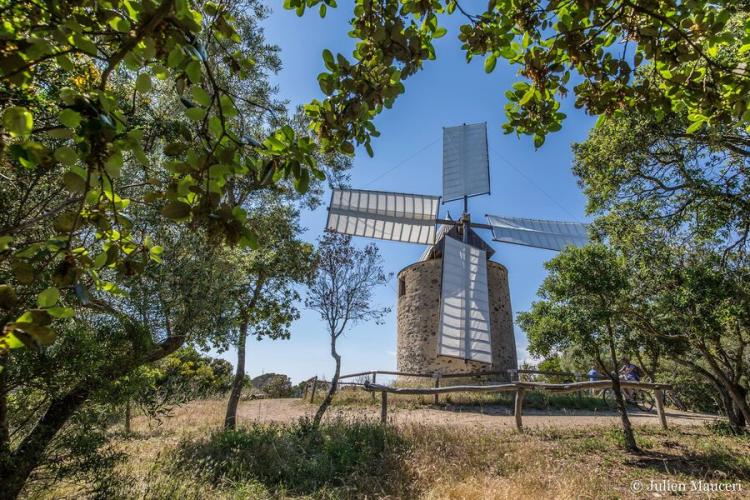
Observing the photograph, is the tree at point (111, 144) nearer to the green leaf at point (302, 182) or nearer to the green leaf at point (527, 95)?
the green leaf at point (302, 182)

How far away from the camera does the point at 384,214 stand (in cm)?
1769

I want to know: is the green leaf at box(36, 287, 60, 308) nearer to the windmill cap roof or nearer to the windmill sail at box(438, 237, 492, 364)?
the windmill sail at box(438, 237, 492, 364)

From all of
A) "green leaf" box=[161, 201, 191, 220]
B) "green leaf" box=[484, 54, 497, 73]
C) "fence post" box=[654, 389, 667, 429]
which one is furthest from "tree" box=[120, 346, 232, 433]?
"fence post" box=[654, 389, 667, 429]

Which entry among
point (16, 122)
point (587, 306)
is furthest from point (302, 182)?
point (587, 306)

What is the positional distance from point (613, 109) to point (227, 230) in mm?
2312

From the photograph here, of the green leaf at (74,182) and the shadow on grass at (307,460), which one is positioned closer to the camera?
the green leaf at (74,182)

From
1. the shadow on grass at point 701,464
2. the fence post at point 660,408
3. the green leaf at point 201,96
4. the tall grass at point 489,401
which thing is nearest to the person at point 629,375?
the tall grass at point 489,401

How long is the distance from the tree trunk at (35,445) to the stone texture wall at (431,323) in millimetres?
11649

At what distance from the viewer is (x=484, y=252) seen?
15.7 m

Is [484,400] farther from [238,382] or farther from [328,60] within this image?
[328,60]

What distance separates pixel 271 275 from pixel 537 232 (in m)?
14.2

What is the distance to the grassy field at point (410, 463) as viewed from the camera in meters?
4.32

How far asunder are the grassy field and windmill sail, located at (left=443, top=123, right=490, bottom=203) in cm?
1294

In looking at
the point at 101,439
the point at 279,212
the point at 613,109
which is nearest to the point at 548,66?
the point at 613,109
